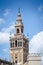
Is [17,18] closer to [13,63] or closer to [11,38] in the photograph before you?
[11,38]

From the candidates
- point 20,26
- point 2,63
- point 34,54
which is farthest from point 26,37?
point 2,63

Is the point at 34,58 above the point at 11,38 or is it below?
below

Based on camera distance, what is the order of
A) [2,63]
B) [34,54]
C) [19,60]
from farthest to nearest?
[19,60] < [34,54] < [2,63]

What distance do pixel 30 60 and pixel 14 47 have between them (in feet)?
32.4

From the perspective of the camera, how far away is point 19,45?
99.6 meters

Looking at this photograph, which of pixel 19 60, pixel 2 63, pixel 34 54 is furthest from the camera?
pixel 19 60

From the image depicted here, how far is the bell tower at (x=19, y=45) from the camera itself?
99137 mm

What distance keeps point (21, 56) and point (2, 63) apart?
1332 centimetres

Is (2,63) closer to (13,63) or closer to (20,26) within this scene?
(13,63)

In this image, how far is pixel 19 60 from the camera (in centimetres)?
9888

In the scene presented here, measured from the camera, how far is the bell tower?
99.1 metres

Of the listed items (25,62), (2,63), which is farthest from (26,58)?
(2,63)

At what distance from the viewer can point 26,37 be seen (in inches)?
4038

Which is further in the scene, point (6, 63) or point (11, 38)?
point (11, 38)
